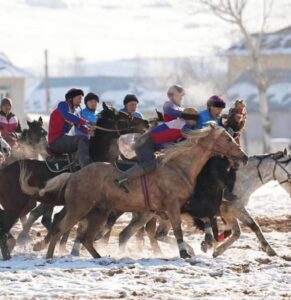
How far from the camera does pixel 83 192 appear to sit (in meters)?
14.3

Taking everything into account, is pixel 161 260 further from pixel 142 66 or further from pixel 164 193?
pixel 142 66

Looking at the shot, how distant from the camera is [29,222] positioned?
16.8 metres

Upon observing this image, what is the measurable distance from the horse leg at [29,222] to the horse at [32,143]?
1155mm

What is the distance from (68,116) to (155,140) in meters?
1.64

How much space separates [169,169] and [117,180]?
686mm

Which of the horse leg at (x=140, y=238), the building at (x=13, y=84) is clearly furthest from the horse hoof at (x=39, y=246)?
the building at (x=13, y=84)

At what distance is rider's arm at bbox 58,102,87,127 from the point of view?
50.2 feet

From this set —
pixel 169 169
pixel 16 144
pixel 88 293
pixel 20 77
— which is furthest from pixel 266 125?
pixel 88 293

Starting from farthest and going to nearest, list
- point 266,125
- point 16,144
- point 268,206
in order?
point 266,125 < point 268,206 < point 16,144

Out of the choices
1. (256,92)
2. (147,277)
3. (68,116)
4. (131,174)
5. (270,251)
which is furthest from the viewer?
(256,92)

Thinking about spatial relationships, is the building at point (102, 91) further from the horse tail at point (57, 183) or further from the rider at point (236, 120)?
the horse tail at point (57, 183)

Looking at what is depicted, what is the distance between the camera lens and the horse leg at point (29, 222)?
16.5 meters

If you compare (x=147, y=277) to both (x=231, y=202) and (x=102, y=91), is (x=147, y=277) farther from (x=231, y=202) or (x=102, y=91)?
(x=102, y=91)

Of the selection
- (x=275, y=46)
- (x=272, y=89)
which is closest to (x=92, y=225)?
(x=275, y=46)
